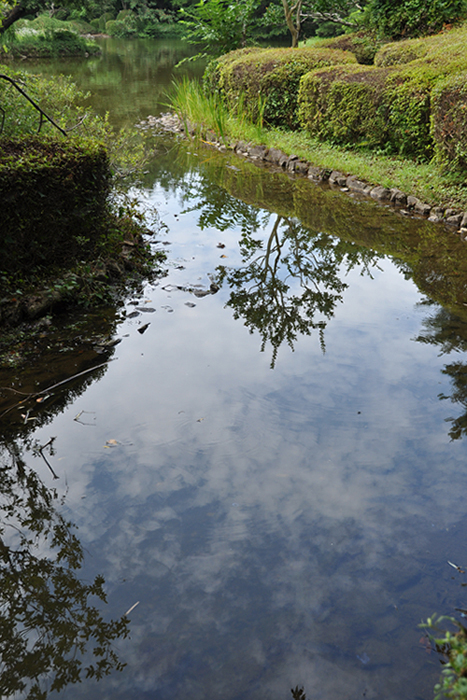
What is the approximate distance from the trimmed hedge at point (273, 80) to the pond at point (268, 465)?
265 inches

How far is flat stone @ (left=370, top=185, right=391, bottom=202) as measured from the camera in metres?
7.37

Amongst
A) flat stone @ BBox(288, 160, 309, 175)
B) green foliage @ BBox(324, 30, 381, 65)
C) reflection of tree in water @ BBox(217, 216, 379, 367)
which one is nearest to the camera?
reflection of tree in water @ BBox(217, 216, 379, 367)

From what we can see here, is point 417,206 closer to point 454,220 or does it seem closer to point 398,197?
point 398,197

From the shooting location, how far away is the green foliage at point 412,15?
1152cm

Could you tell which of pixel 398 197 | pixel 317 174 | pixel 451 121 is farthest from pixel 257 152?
pixel 451 121

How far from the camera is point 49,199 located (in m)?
4.01

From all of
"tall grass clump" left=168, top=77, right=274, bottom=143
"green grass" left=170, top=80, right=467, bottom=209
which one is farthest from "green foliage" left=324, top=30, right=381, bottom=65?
"green grass" left=170, top=80, right=467, bottom=209

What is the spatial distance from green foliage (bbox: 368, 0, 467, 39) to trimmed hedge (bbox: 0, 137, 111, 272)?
455 inches

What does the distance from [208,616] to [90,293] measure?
3270mm

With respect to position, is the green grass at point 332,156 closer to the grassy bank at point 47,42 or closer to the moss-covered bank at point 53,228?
the moss-covered bank at point 53,228

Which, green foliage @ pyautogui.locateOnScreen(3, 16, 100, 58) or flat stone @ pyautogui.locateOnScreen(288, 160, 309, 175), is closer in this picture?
flat stone @ pyautogui.locateOnScreen(288, 160, 309, 175)

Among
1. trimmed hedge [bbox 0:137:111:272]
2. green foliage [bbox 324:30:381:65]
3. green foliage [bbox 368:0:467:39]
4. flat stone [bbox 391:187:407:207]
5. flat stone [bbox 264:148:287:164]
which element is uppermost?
green foliage [bbox 368:0:467:39]

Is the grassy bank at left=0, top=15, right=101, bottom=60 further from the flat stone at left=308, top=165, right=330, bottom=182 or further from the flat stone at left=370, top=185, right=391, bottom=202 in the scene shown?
the flat stone at left=370, top=185, right=391, bottom=202

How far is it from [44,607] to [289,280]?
12.9ft
